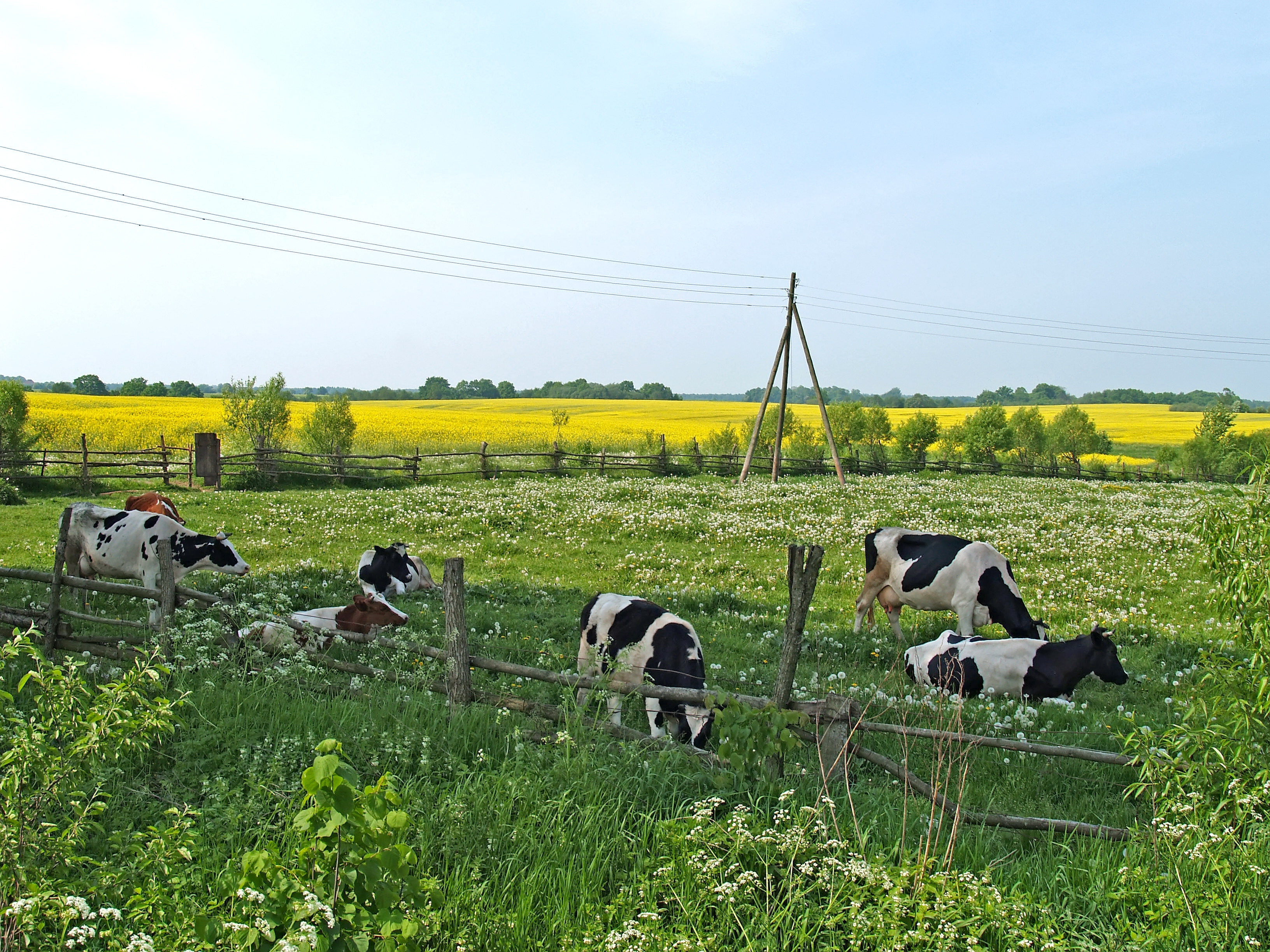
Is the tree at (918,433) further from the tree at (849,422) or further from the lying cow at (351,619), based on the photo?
the lying cow at (351,619)

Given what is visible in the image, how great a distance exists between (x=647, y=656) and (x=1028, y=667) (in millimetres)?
4472

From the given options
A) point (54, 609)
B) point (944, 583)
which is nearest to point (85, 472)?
point (54, 609)

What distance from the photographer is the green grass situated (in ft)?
13.6

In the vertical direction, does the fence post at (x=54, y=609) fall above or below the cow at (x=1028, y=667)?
above

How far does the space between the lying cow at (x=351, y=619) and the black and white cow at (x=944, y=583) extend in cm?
637

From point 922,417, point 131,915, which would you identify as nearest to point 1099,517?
point 131,915

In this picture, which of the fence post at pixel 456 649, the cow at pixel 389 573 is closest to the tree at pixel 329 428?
the cow at pixel 389 573

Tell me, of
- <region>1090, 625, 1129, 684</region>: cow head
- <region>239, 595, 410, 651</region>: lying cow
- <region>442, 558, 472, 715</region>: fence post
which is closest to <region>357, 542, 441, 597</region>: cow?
<region>239, 595, 410, 651</region>: lying cow

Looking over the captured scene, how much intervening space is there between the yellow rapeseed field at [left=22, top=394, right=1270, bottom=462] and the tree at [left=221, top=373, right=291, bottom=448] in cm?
385

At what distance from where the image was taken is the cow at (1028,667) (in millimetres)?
8656

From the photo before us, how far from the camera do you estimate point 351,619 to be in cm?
961

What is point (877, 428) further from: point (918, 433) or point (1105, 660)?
point (1105, 660)

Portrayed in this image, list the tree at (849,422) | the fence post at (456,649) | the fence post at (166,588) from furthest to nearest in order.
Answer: the tree at (849,422), the fence post at (166,588), the fence post at (456,649)

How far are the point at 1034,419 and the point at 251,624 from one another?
6823 centimetres
